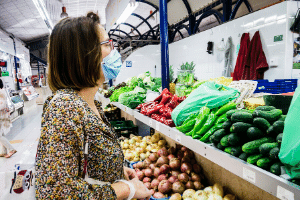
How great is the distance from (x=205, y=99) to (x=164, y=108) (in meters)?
0.69

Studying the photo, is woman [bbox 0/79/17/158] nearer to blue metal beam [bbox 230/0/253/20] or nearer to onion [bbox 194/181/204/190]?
onion [bbox 194/181/204/190]

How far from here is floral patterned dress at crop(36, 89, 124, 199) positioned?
32.6 inches

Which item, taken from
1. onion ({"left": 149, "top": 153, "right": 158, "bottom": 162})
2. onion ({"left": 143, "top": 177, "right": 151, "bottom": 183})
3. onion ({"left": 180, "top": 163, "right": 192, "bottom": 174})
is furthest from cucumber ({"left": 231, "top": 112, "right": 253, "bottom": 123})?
onion ({"left": 149, "top": 153, "right": 158, "bottom": 162})

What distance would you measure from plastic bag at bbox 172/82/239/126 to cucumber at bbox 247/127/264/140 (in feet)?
1.80

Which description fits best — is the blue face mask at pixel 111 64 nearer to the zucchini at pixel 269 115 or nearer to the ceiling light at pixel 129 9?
the zucchini at pixel 269 115

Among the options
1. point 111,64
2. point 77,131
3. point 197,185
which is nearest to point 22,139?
point 197,185

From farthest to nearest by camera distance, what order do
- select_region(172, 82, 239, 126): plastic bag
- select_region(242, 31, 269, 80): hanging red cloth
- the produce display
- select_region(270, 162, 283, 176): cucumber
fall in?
1. select_region(242, 31, 269, 80): hanging red cloth
2. the produce display
3. select_region(172, 82, 239, 126): plastic bag
4. select_region(270, 162, 283, 176): cucumber

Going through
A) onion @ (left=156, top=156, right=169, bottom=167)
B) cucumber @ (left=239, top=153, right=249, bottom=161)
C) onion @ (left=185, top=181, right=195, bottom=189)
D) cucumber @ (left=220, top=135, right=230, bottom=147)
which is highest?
cucumber @ (left=220, top=135, right=230, bottom=147)

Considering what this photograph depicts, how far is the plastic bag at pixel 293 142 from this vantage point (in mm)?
854

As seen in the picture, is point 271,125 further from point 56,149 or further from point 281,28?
point 281,28

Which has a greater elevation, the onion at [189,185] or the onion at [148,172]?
the onion at [189,185]

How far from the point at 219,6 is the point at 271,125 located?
6.80 m

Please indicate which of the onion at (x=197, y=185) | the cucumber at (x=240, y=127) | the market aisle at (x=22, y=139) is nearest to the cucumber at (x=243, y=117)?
the cucumber at (x=240, y=127)

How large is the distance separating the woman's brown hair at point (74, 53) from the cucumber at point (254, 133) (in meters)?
0.90
